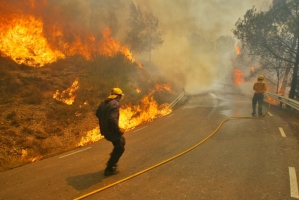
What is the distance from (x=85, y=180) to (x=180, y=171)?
2.25 meters

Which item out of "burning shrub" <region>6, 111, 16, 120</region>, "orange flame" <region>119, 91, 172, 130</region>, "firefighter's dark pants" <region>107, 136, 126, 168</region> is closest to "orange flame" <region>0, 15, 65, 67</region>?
"burning shrub" <region>6, 111, 16, 120</region>

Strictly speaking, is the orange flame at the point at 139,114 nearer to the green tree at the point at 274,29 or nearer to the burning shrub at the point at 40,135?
the burning shrub at the point at 40,135

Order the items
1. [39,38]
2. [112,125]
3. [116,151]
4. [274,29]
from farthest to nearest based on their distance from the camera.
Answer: [39,38] → [274,29] → [116,151] → [112,125]

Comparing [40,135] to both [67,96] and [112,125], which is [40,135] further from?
[112,125]

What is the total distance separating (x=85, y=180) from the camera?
4.71 meters

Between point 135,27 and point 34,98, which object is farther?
point 135,27

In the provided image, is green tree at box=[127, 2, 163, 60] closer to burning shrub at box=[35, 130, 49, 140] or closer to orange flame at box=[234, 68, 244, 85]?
orange flame at box=[234, 68, 244, 85]

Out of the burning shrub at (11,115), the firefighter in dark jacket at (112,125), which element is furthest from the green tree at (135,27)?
the firefighter in dark jacket at (112,125)

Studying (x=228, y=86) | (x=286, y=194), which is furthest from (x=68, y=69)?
(x=228, y=86)

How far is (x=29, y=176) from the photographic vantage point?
515cm

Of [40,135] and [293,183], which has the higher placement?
[293,183]

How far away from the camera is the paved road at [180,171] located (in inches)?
159

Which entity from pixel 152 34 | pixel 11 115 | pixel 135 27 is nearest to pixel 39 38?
pixel 11 115

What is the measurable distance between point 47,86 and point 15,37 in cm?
495
